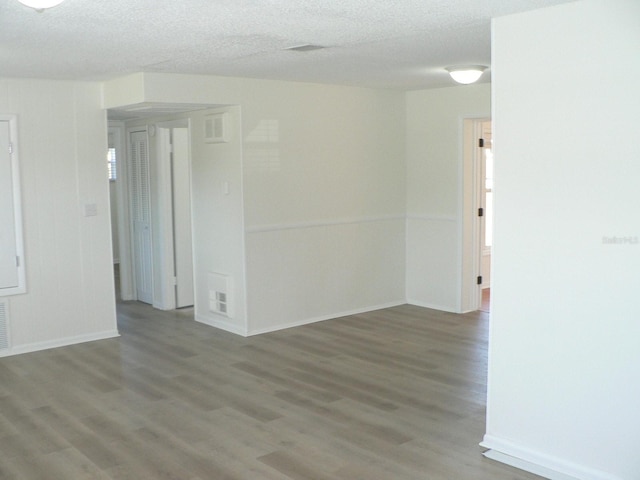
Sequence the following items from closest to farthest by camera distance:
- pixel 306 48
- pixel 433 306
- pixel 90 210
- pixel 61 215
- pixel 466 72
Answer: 1. pixel 306 48
2. pixel 466 72
3. pixel 61 215
4. pixel 90 210
5. pixel 433 306

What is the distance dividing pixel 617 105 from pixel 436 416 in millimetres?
2126

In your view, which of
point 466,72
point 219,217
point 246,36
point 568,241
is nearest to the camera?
point 568,241

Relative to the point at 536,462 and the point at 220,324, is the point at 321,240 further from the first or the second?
the point at 536,462

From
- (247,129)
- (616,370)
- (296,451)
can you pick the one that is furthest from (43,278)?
(616,370)

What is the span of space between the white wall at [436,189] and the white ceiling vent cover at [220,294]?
2.14m

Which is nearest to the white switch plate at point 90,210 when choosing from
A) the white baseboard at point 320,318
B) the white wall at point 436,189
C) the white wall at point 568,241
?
the white baseboard at point 320,318

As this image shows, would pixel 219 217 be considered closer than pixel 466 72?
No

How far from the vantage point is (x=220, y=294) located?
6492 millimetres

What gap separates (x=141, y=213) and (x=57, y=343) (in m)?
2.14

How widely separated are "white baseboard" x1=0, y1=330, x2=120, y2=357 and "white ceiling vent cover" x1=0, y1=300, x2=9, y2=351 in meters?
0.06

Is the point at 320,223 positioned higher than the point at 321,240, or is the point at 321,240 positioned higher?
the point at 320,223

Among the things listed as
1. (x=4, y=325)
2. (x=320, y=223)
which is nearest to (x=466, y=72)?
(x=320, y=223)

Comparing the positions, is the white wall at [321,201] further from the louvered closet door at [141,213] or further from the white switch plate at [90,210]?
the louvered closet door at [141,213]

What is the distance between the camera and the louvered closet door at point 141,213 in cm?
754
